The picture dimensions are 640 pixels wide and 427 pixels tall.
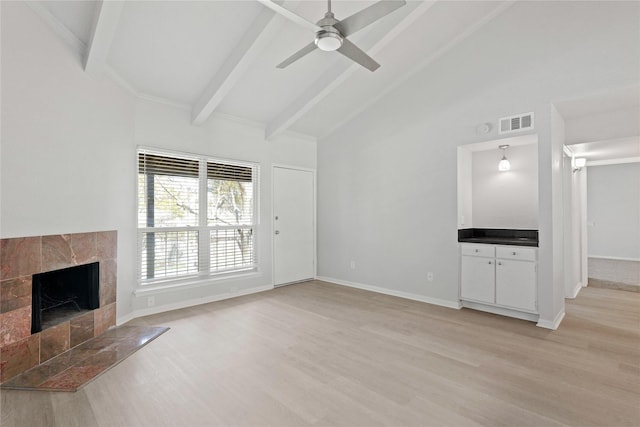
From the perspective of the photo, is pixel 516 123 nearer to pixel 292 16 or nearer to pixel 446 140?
pixel 446 140

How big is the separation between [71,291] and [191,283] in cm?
135

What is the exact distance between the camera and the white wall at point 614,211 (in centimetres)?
752

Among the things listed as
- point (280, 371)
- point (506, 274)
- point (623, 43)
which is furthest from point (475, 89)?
point (280, 371)

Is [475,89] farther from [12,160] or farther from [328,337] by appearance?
[12,160]

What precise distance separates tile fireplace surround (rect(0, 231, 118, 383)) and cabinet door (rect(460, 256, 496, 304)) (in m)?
4.33

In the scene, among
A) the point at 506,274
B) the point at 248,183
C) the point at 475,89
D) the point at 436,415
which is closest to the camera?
the point at 436,415

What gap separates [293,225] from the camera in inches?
225

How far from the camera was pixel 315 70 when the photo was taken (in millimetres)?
4160

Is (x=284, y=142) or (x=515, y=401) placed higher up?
(x=284, y=142)

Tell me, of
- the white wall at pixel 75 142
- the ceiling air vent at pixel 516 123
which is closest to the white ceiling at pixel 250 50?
the white wall at pixel 75 142

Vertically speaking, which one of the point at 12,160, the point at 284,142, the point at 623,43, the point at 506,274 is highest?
the point at 623,43

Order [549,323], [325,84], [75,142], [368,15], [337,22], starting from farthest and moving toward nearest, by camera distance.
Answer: [325,84] < [549,323] < [75,142] < [337,22] < [368,15]

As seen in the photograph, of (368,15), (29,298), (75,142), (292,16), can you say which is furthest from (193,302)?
(368,15)

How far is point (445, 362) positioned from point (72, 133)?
4.01 m
